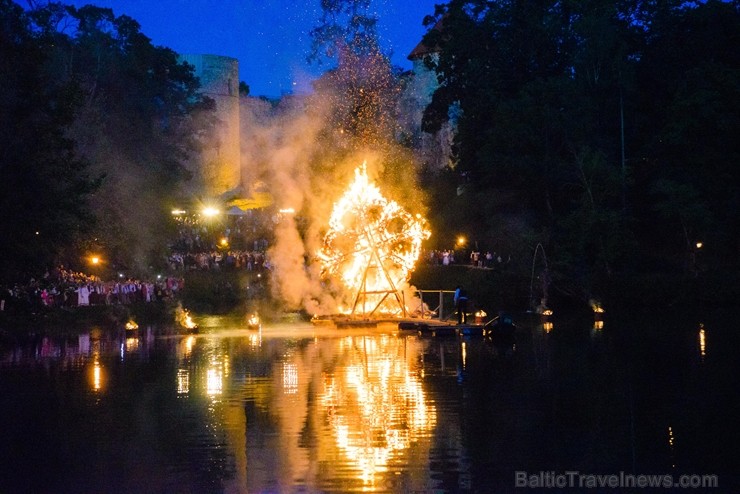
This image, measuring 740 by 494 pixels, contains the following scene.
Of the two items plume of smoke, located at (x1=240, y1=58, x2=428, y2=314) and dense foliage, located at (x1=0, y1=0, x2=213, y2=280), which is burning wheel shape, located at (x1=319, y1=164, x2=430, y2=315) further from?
dense foliage, located at (x1=0, y1=0, x2=213, y2=280)

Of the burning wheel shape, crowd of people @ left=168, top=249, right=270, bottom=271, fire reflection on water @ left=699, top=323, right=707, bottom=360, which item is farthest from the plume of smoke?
fire reflection on water @ left=699, top=323, right=707, bottom=360

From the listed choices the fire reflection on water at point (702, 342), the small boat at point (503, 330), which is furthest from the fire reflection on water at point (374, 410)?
the fire reflection on water at point (702, 342)

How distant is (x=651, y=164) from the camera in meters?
55.9

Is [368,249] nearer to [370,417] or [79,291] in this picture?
[79,291]

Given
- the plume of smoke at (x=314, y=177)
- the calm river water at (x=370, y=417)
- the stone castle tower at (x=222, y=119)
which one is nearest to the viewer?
the calm river water at (x=370, y=417)

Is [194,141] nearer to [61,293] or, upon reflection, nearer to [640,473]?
[61,293]

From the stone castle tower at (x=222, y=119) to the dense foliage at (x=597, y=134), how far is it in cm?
3092

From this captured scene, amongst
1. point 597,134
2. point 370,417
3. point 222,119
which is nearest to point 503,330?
point 370,417

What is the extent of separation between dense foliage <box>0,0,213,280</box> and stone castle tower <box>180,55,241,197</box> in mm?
5612

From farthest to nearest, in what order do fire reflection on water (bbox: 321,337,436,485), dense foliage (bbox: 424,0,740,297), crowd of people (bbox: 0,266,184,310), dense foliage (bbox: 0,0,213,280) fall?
dense foliage (bbox: 424,0,740,297)
crowd of people (bbox: 0,266,184,310)
dense foliage (bbox: 0,0,213,280)
fire reflection on water (bbox: 321,337,436,485)

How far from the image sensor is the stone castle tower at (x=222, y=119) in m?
88.9

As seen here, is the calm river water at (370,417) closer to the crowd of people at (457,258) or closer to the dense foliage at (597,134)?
the dense foliage at (597,134)

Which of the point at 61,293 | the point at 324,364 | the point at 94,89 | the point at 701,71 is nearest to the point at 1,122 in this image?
the point at 61,293

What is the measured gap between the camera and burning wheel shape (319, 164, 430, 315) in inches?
1404
